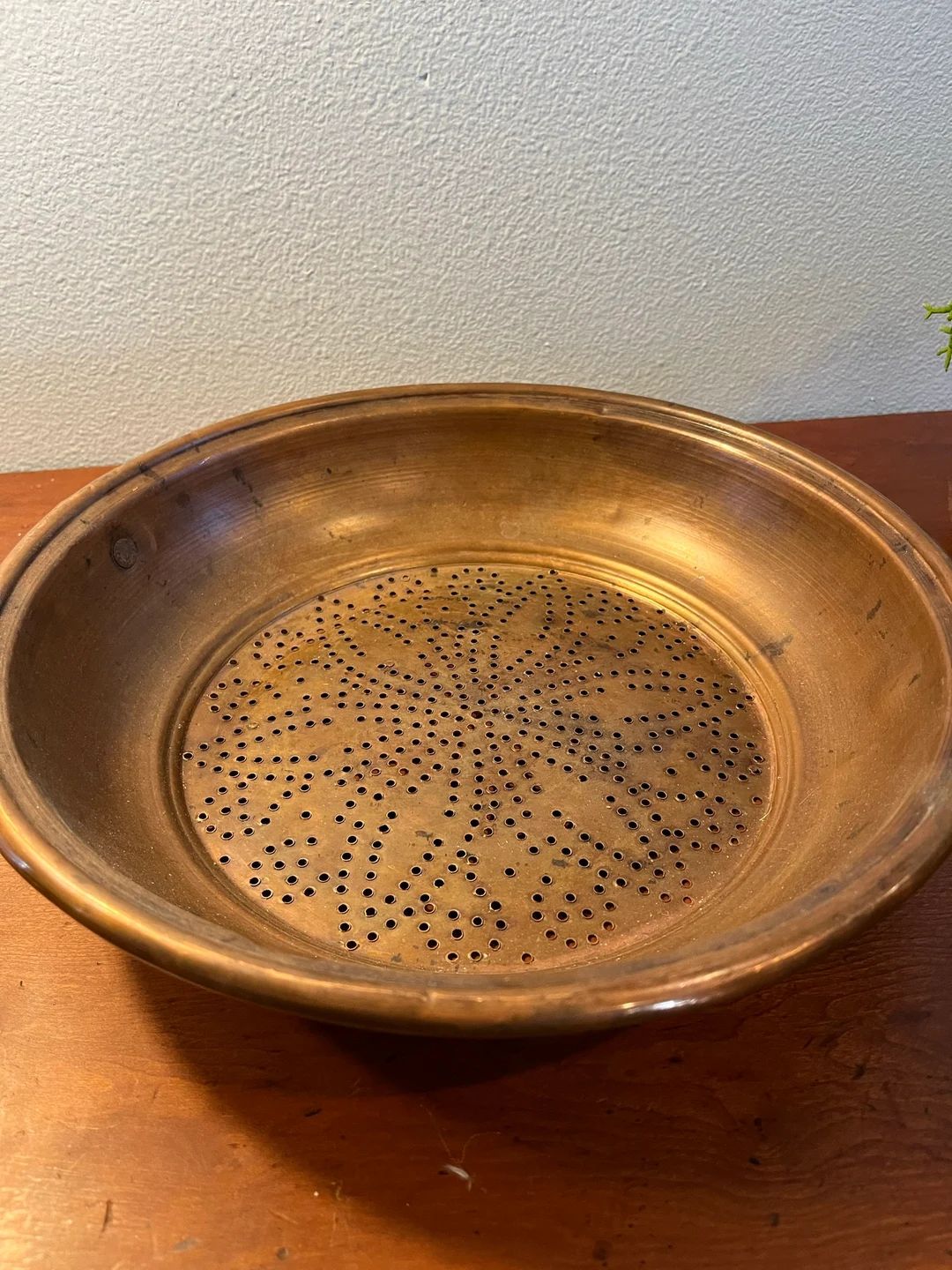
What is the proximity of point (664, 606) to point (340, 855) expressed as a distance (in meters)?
0.40

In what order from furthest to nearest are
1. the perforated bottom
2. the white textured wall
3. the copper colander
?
the white textured wall, the perforated bottom, the copper colander

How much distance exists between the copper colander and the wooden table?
3.1 inches

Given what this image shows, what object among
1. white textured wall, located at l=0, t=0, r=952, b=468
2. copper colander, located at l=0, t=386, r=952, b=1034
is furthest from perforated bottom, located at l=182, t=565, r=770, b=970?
white textured wall, located at l=0, t=0, r=952, b=468

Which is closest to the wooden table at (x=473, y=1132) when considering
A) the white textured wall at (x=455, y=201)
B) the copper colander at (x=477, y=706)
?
the copper colander at (x=477, y=706)

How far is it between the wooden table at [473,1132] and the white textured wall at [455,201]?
75 centimetres

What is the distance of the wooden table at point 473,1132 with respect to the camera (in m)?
0.54

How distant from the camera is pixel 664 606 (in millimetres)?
907

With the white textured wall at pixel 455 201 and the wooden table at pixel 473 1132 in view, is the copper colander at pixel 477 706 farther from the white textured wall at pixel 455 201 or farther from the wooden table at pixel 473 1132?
the white textured wall at pixel 455 201

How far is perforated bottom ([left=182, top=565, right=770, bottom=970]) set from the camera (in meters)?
0.65

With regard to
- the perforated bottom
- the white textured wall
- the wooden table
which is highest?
the white textured wall

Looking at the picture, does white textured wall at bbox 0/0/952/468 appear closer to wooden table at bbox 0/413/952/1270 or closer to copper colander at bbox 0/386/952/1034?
copper colander at bbox 0/386/952/1034

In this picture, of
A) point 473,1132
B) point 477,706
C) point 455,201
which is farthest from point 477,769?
point 455,201

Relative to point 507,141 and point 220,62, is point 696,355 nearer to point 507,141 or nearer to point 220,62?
point 507,141

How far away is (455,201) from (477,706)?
60 centimetres
